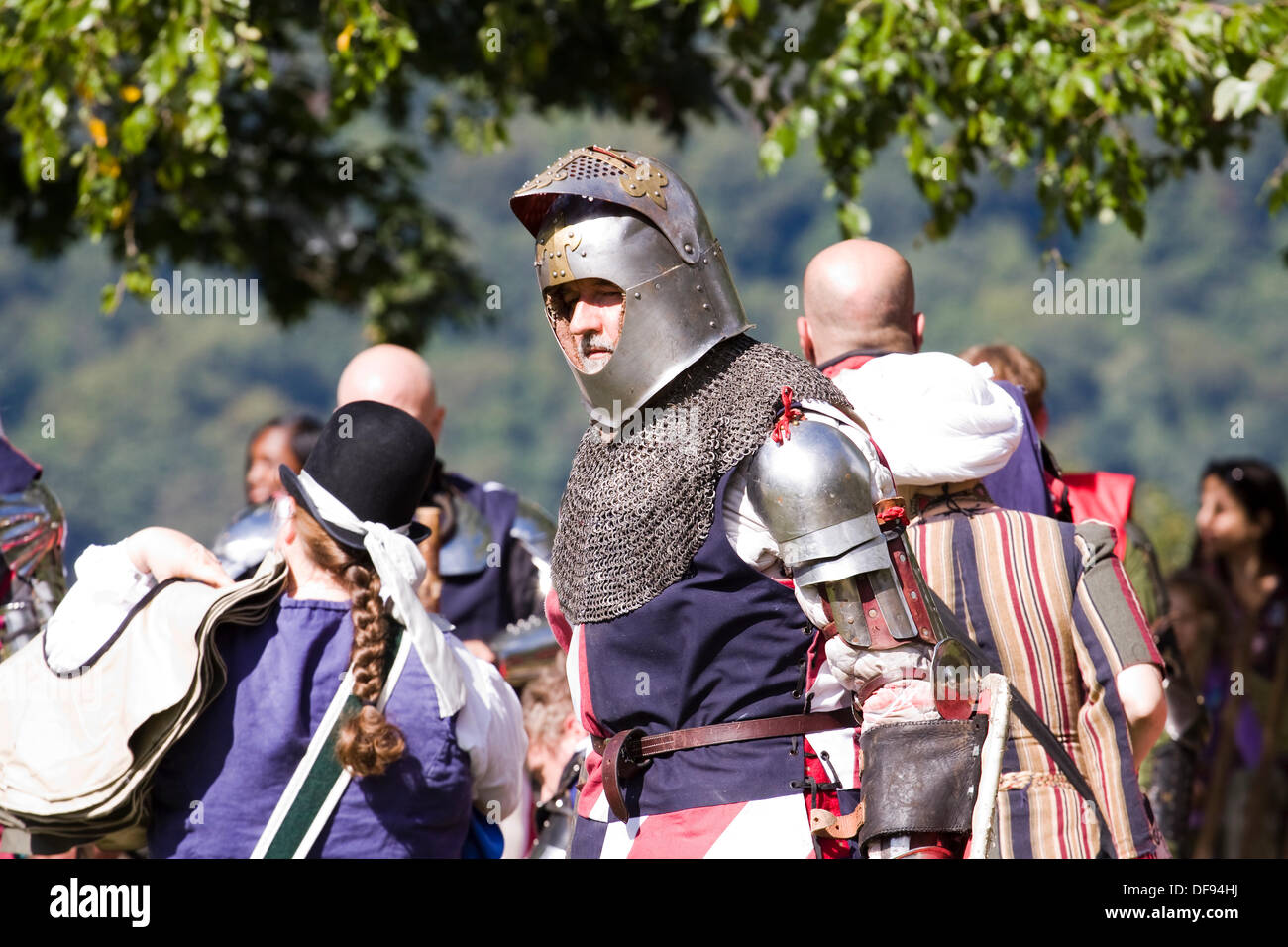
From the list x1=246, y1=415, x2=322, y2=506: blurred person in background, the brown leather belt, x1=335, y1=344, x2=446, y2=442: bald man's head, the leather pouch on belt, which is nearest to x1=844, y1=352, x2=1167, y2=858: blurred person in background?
the brown leather belt

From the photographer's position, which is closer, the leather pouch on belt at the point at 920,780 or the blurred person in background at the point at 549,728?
the leather pouch on belt at the point at 920,780

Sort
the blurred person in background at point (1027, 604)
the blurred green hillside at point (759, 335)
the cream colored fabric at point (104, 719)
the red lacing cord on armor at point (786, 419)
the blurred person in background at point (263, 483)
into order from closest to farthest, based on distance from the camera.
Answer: the red lacing cord on armor at point (786, 419)
the cream colored fabric at point (104, 719)
the blurred person in background at point (1027, 604)
the blurred person in background at point (263, 483)
the blurred green hillside at point (759, 335)

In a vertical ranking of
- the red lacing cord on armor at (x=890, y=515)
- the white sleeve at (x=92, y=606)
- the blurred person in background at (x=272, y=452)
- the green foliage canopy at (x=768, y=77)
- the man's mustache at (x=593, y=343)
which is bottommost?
the white sleeve at (x=92, y=606)

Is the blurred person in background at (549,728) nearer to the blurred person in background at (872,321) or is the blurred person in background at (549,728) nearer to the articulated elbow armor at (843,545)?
the blurred person in background at (872,321)

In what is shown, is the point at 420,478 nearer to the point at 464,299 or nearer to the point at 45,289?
the point at 464,299

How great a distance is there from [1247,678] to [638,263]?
4.21m

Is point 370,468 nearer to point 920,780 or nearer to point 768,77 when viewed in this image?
point 920,780

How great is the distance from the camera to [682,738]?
108 inches

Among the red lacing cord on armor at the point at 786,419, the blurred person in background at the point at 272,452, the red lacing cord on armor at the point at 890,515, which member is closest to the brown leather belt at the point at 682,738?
the red lacing cord on armor at the point at 890,515

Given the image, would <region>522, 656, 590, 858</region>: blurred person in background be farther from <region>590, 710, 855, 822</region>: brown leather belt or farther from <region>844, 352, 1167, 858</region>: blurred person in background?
<region>590, 710, 855, 822</region>: brown leather belt

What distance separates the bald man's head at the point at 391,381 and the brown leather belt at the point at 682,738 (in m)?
2.19

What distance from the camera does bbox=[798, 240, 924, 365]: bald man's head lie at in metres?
3.84

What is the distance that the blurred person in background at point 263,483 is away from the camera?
4.99 meters

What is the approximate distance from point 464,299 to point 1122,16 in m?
4.88
